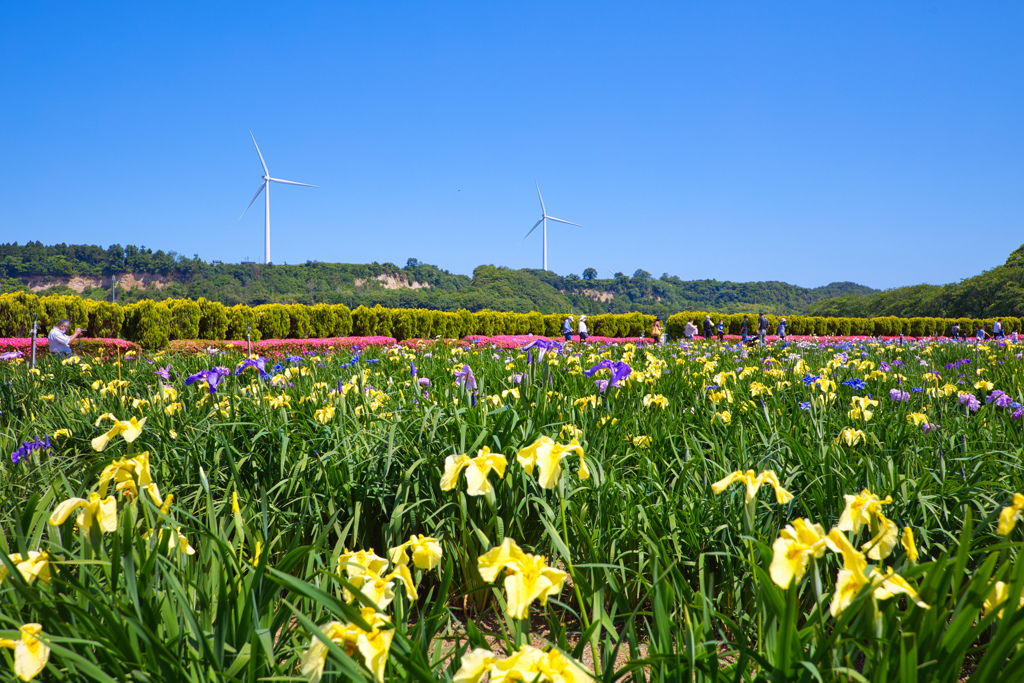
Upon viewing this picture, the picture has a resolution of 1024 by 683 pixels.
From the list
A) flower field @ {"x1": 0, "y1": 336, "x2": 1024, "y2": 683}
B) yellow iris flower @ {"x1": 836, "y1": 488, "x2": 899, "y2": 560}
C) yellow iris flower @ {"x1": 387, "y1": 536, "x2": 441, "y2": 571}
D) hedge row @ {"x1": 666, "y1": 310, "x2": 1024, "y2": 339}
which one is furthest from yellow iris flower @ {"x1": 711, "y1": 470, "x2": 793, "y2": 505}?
hedge row @ {"x1": 666, "y1": 310, "x2": 1024, "y2": 339}

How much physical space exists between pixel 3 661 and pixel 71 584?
10.9 inches

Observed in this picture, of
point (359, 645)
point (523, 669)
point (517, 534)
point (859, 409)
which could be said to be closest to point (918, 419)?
point (859, 409)

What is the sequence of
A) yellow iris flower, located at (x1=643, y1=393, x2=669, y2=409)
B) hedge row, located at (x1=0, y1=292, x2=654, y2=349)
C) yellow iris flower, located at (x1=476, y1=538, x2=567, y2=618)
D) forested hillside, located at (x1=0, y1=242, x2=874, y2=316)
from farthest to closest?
forested hillside, located at (x1=0, y1=242, x2=874, y2=316), hedge row, located at (x1=0, y1=292, x2=654, y2=349), yellow iris flower, located at (x1=643, y1=393, x2=669, y2=409), yellow iris flower, located at (x1=476, y1=538, x2=567, y2=618)

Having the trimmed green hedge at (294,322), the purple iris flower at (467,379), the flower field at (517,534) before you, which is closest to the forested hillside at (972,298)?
the trimmed green hedge at (294,322)

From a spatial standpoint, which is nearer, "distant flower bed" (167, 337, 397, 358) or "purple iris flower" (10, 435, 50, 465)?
"purple iris flower" (10, 435, 50, 465)

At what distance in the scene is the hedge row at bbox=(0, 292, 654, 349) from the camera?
48.9ft

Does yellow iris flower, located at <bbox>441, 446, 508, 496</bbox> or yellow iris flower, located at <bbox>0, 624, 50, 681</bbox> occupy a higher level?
yellow iris flower, located at <bbox>441, 446, 508, 496</bbox>

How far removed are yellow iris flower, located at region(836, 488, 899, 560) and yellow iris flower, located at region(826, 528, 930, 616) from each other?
0.26 ft

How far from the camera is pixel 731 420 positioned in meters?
3.40

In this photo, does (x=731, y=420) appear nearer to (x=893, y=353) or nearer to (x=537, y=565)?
(x=537, y=565)

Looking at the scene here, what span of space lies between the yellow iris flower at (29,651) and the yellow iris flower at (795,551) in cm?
131

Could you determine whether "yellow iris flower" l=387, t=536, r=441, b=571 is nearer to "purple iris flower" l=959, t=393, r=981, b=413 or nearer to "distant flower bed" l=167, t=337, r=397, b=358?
"purple iris flower" l=959, t=393, r=981, b=413

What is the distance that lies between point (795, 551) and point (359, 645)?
2.47ft

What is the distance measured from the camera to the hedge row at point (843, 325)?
31.0 meters
